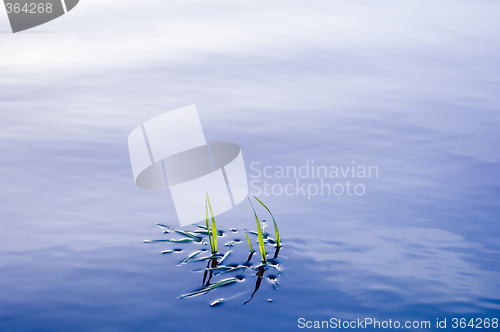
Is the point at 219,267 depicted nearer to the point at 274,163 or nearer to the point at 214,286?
the point at 214,286

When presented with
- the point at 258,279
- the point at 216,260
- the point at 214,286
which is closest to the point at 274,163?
the point at 216,260

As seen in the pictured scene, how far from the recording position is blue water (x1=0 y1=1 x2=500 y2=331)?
3.05m

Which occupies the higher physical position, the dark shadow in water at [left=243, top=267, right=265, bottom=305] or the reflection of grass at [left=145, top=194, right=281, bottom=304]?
the reflection of grass at [left=145, top=194, right=281, bottom=304]

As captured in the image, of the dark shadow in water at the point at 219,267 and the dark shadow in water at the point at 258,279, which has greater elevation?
the dark shadow in water at the point at 219,267

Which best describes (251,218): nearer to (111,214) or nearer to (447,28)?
(111,214)

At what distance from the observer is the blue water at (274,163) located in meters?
3.05

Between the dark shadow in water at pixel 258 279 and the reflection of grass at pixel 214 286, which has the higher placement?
the reflection of grass at pixel 214 286

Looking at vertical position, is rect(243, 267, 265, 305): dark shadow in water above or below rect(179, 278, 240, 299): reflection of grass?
below

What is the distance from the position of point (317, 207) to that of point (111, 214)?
1167 mm

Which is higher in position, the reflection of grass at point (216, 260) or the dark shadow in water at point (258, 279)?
the reflection of grass at point (216, 260)

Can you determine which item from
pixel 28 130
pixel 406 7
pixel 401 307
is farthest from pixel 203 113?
pixel 406 7

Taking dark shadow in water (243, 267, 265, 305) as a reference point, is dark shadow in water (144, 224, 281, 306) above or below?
above

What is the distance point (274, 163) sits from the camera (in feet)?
15.1

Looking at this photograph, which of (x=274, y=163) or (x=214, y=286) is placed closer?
(x=214, y=286)
